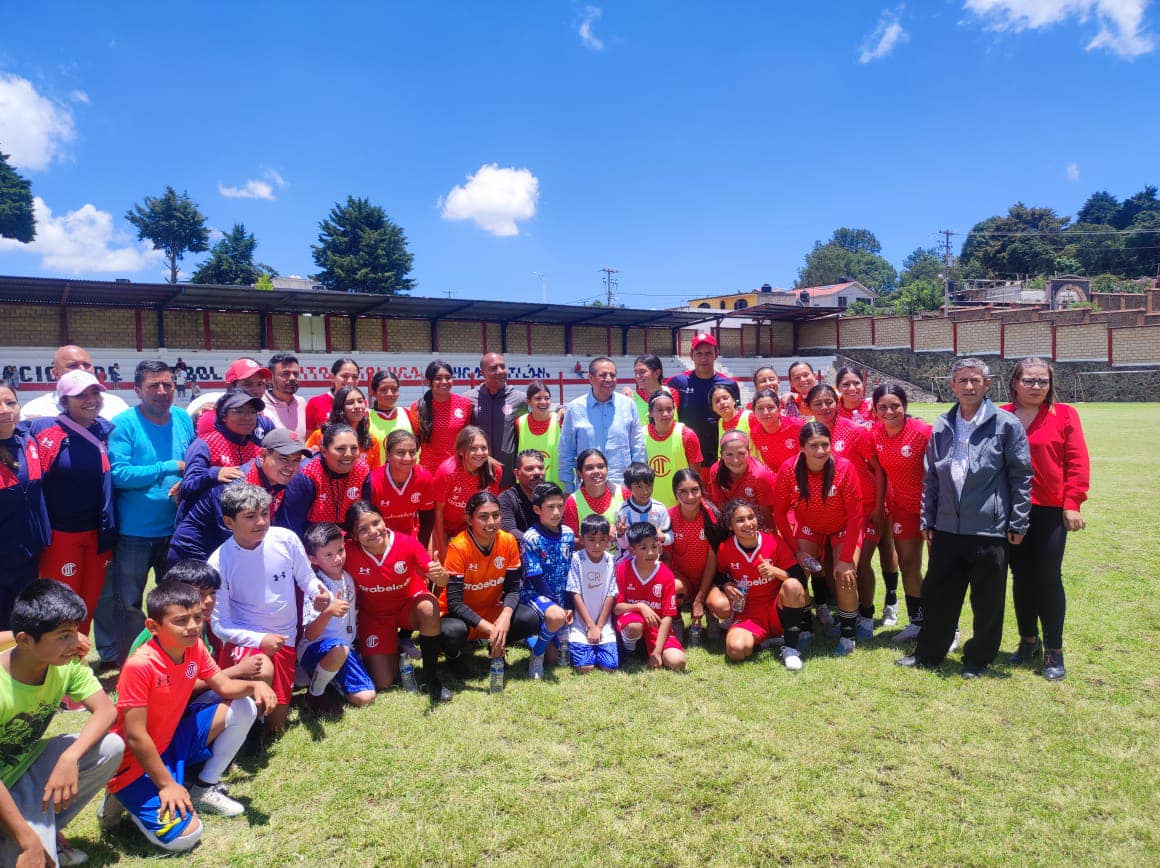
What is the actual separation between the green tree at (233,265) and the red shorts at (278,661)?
2292 inches

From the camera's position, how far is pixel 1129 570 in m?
6.22

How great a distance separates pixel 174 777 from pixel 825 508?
4.20 metres

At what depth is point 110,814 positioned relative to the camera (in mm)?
2898

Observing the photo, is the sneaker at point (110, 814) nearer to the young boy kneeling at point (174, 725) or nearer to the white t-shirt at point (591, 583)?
the young boy kneeling at point (174, 725)

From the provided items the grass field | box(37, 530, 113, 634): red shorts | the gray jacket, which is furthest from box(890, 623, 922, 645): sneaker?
box(37, 530, 113, 634): red shorts

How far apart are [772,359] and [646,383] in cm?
3496

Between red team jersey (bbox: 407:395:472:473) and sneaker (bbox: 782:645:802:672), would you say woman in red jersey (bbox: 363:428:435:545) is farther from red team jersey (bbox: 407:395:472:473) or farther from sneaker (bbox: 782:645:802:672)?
sneaker (bbox: 782:645:802:672)

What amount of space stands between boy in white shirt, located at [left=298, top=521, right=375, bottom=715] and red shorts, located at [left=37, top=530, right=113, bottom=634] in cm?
142

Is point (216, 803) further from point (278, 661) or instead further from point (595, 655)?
point (595, 655)

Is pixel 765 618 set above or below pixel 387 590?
below

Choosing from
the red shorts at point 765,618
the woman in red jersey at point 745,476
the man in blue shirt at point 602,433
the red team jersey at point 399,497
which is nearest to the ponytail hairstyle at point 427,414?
the red team jersey at point 399,497

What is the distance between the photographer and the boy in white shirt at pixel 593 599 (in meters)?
4.53

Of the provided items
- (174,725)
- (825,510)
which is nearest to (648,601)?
(825,510)

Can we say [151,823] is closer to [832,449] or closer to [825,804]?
[825,804]
